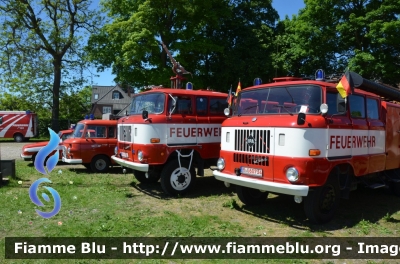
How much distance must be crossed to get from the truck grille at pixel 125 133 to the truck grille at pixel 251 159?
3125mm

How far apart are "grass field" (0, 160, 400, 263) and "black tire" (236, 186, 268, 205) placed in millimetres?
173

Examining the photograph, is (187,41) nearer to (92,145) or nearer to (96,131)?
(96,131)

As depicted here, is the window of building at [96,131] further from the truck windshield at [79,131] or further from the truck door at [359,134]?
the truck door at [359,134]

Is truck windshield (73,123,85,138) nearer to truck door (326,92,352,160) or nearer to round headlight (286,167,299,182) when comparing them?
round headlight (286,167,299,182)

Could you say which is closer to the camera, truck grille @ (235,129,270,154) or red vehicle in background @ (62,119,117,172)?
truck grille @ (235,129,270,154)

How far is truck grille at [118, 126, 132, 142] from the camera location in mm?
8898

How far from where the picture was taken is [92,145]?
12.4 m

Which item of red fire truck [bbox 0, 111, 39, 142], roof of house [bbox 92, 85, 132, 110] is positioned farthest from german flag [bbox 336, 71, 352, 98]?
roof of house [bbox 92, 85, 132, 110]

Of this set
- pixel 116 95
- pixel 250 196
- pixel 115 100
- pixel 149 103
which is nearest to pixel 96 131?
pixel 149 103

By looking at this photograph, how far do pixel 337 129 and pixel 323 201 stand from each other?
4.35 ft

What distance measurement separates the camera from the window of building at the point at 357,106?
23.0ft

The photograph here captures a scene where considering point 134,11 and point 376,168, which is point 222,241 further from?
point 134,11

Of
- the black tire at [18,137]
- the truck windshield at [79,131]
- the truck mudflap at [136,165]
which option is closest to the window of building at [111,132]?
the truck windshield at [79,131]

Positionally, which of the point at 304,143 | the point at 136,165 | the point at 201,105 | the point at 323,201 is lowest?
the point at 323,201
